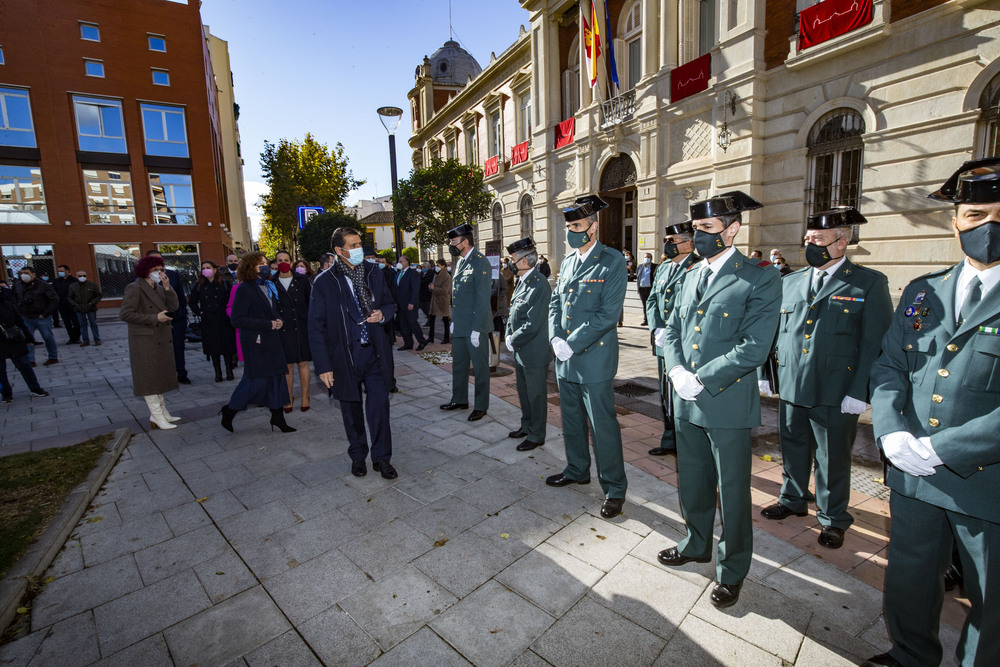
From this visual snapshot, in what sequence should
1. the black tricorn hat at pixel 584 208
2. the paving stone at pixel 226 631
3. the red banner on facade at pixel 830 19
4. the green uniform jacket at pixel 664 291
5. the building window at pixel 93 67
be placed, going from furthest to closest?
the building window at pixel 93 67
the red banner on facade at pixel 830 19
the green uniform jacket at pixel 664 291
the black tricorn hat at pixel 584 208
the paving stone at pixel 226 631

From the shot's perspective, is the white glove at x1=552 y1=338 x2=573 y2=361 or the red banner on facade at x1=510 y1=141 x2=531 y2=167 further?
the red banner on facade at x1=510 y1=141 x2=531 y2=167

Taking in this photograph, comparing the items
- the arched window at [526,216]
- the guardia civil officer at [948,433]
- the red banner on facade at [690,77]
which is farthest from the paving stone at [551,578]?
the arched window at [526,216]

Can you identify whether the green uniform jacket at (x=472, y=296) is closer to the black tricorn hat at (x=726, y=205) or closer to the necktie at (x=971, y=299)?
the black tricorn hat at (x=726, y=205)

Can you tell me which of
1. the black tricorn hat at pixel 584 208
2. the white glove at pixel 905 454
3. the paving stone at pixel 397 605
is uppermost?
the black tricorn hat at pixel 584 208

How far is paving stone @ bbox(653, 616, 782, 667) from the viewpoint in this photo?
7.18 feet

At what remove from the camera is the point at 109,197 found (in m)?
24.4

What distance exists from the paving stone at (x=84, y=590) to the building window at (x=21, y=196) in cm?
2903

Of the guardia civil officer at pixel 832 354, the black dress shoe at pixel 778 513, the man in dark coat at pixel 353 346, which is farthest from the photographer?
the man in dark coat at pixel 353 346

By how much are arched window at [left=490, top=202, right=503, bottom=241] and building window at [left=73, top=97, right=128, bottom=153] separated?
19189 millimetres

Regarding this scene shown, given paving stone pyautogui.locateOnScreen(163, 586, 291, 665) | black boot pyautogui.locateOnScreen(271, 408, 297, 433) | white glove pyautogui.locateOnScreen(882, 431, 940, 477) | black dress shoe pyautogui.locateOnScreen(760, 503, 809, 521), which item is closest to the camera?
white glove pyautogui.locateOnScreen(882, 431, 940, 477)

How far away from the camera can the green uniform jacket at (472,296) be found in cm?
555

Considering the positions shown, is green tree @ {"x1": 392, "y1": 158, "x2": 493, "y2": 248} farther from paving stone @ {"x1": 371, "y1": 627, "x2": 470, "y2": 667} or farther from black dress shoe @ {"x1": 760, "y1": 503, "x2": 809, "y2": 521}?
paving stone @ {"x1": 371, "y1": 627, "x2": 470, "y2": 667}

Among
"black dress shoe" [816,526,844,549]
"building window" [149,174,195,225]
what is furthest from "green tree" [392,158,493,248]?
"black dress shoe" [816,526,844,549]

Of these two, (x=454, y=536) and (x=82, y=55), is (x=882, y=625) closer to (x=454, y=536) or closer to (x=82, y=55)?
(x=454, y=536)
